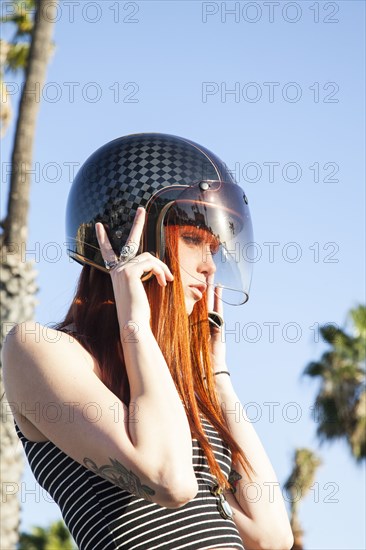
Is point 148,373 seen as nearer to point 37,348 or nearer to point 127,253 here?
point 37,348

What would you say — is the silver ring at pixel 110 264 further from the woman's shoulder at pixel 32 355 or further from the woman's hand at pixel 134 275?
the woman's shoulder at pixel 32 355

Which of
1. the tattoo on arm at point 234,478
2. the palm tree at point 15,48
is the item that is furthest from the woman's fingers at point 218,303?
the palm tree at point 15,48

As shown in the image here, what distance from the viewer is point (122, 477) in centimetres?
272

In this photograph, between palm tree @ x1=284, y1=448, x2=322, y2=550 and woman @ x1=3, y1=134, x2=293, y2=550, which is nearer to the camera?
woman @ x1=3, y1=134, x2=293, y2=550

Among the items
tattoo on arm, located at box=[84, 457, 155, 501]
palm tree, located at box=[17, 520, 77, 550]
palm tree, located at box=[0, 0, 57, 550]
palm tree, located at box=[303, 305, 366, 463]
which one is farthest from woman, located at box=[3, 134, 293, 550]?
palm tree, located at box=[17, 520, 77, 550]

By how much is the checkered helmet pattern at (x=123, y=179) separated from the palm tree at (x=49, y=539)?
25584 millimetres

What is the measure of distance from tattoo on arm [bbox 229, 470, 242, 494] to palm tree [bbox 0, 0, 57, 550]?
4089mm

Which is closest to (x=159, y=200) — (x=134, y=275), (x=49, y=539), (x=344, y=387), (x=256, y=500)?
(x=134, y=275)

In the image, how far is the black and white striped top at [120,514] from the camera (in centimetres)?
276

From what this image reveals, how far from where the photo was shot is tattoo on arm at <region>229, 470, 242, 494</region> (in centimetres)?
324

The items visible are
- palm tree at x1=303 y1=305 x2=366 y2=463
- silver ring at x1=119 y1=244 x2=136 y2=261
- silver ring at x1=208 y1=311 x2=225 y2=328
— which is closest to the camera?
silver ring at x1=119 y1=244 x2=136 y2=261

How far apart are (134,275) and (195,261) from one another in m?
0.28

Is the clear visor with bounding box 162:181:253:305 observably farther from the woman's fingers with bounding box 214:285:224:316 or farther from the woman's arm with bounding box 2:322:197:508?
the woman's arm with bounding box 2:322:197:508

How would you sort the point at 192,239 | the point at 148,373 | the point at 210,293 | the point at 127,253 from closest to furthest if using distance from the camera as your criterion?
the point at 148,373 < the point at 127,253 < the point at 192,239 < the point at 210,293
